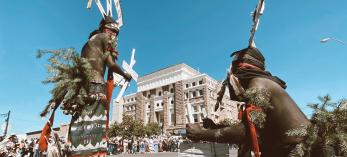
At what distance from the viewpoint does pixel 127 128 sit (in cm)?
5125

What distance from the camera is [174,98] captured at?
2724 inches

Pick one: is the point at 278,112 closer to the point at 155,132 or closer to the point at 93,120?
the point at 93,120

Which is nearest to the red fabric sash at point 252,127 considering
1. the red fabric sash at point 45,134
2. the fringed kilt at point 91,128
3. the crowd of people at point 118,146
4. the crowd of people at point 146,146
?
the fringed kilt at point 91,128

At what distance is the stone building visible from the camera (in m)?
64.0

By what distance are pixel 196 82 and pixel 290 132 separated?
6429 centimetres

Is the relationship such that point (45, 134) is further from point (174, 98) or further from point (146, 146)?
point (174, 98)

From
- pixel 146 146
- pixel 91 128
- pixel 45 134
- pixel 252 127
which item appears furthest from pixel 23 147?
pixel 252 127

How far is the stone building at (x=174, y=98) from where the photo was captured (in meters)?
64.0

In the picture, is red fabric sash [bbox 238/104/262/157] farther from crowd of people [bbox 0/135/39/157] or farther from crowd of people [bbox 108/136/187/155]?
crowd of people [bbox 108/136/187/155]

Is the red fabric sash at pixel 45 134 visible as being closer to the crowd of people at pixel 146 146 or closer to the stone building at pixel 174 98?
the crowd of people at pixel 146 146

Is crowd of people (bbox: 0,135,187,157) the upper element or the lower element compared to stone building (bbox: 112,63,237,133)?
lower

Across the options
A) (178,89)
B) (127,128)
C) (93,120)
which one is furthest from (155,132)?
(93,120)

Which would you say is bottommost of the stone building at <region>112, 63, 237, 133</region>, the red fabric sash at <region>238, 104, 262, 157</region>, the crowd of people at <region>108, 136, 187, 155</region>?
the crowd of people at <region>108, 136, 187, 155</region>

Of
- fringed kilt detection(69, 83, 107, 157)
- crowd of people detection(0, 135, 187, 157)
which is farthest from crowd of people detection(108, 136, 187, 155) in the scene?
fringed kilt detection(69, 83, 107, 157)
